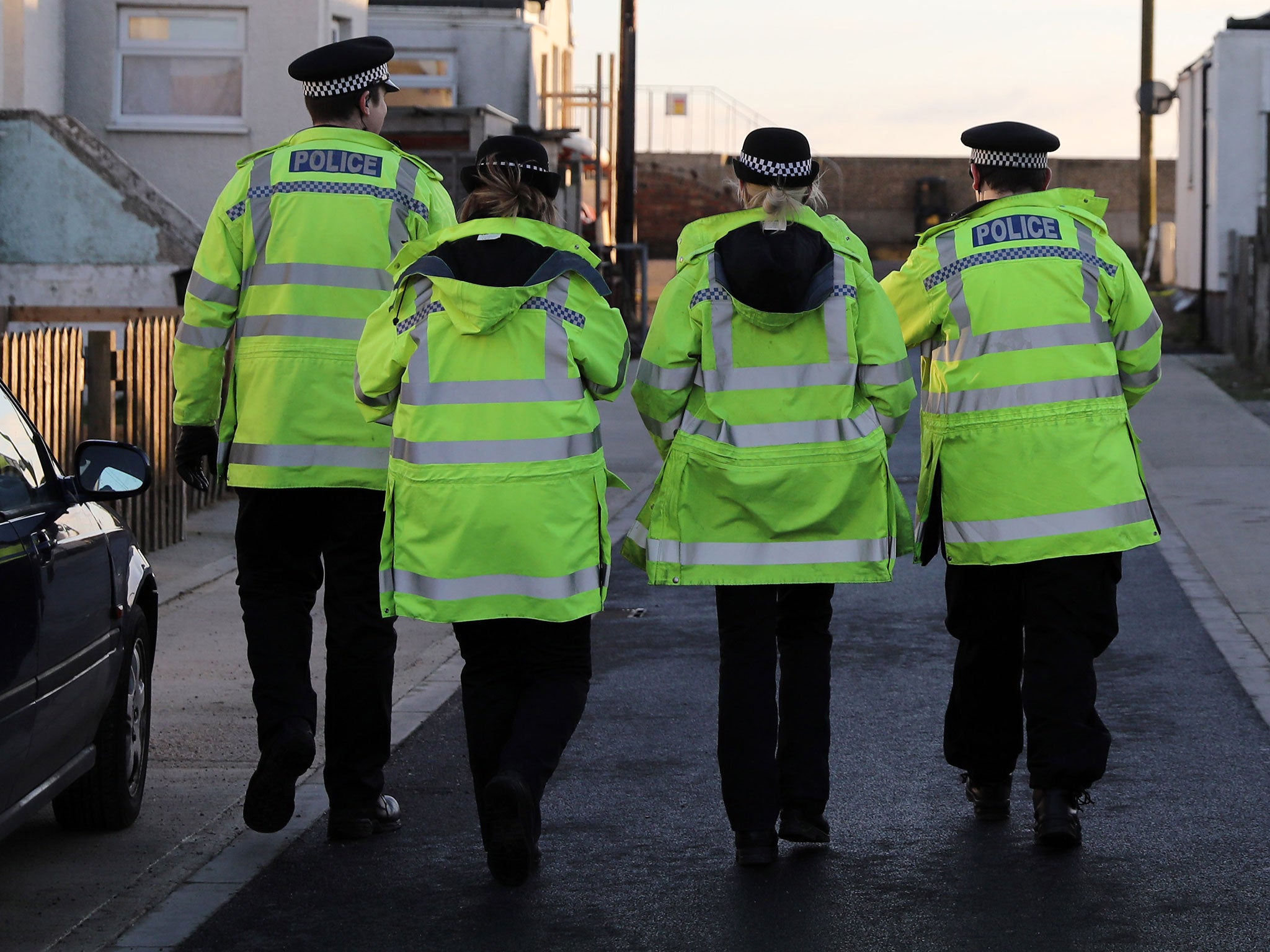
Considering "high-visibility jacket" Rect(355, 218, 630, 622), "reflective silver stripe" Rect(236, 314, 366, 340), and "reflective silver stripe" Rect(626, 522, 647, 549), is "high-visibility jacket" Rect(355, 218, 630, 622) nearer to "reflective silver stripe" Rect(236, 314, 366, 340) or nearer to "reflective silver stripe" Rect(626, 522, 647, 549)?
"reflective silver stripe" Rect(626, 522, 647, 549)

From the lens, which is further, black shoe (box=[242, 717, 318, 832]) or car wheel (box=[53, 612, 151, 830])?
car wheel (box=[53, 612, 151, 830])

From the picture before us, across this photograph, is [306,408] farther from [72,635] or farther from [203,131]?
[203,131]

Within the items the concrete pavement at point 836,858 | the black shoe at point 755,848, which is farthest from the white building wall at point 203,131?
the black shoe at point 755,848

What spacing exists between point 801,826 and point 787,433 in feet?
3.37

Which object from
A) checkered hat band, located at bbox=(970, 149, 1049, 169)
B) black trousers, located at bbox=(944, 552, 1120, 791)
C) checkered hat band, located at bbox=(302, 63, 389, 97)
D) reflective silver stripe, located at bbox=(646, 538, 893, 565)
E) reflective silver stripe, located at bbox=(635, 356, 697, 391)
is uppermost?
checkered hat band, located at bbox=(302, 63, 389, 97)

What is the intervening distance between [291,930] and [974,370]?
7.26ft

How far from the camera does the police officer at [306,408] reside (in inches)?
200

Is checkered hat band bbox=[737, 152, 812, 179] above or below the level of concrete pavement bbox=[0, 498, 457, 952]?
above

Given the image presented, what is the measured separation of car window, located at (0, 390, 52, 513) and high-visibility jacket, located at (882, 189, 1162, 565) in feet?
7.39

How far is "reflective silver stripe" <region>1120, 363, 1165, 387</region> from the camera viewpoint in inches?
204

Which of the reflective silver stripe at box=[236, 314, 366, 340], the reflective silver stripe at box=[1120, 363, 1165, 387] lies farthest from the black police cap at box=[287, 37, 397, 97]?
the reflective silver stripe at box=[1120, 363, 1165, 387]

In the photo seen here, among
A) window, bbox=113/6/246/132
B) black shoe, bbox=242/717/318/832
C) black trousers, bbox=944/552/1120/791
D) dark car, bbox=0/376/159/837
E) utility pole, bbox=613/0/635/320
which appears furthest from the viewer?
utility pole, bbox=613/0/635/320

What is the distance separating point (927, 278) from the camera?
16.8 feet

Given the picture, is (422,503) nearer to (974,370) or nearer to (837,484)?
(837,484)
